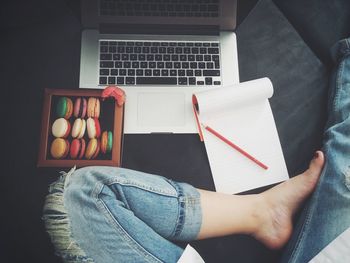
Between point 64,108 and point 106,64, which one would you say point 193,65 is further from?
point 64,108

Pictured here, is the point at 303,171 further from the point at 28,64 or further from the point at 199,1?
the point at 28,64

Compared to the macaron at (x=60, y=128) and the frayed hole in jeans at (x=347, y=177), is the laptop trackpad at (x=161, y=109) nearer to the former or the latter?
the macaron at (x=60, y=128)

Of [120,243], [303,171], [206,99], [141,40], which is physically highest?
[141,40]

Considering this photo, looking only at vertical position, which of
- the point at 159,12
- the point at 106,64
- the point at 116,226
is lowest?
the point at 116,226

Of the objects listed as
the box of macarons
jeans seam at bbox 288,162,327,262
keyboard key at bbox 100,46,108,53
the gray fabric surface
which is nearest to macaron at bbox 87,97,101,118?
the box of macarons

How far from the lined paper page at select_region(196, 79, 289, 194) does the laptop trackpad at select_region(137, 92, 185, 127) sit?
5 centimetres

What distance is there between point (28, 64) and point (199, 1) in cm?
40

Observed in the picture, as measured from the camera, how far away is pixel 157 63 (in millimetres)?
775

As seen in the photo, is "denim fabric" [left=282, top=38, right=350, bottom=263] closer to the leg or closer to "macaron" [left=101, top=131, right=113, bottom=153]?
the leg

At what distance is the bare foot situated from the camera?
0.78m

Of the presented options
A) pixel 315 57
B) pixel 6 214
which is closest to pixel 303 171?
pixel 315 57

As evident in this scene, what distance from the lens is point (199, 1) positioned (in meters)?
0.72

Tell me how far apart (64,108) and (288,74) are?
0.51 m

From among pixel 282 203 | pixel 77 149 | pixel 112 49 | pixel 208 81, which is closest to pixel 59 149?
pixel 77 149
